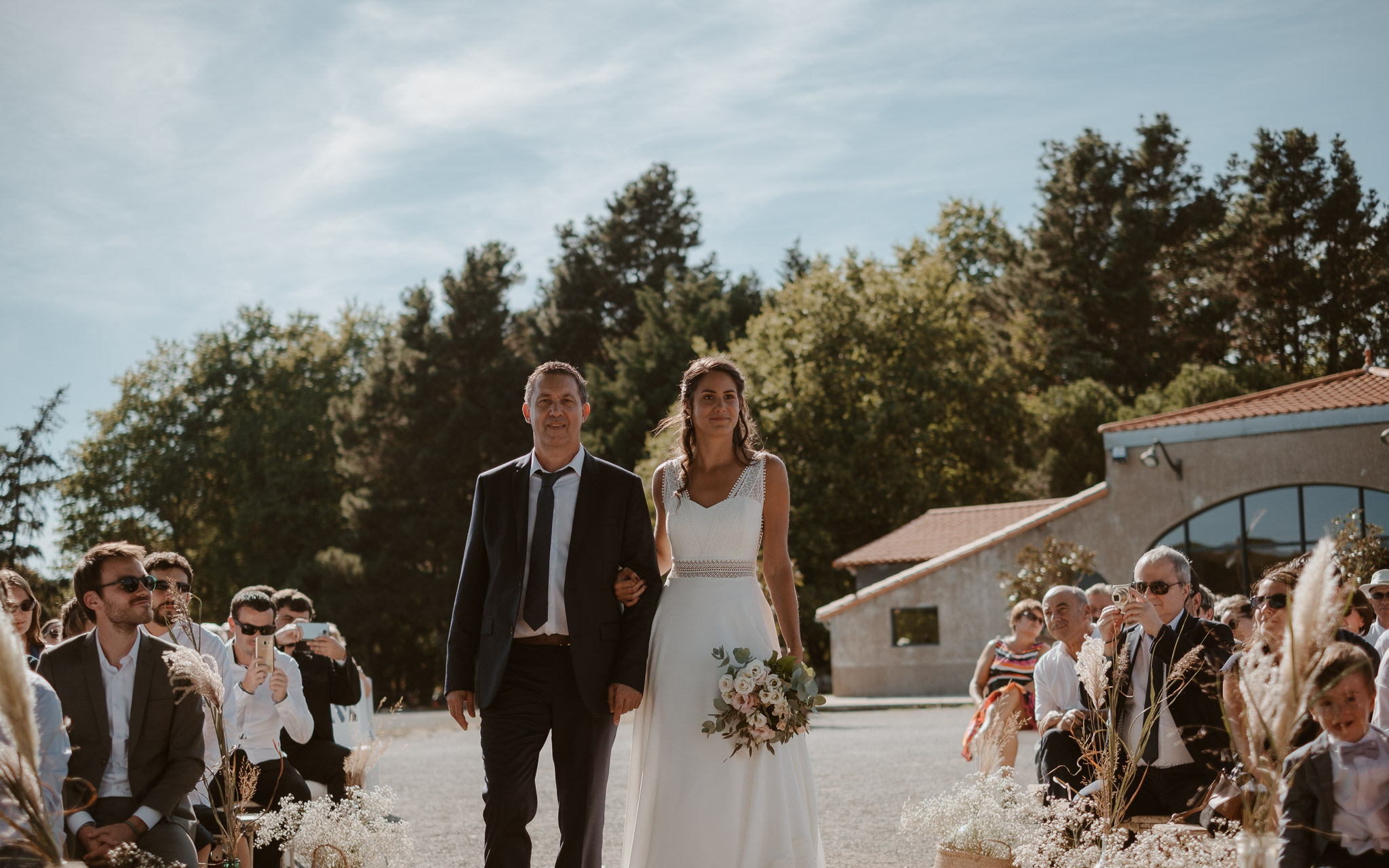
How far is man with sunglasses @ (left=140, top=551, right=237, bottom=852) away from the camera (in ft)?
20.6

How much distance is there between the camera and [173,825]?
514 cm

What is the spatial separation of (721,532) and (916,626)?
30.7 metres

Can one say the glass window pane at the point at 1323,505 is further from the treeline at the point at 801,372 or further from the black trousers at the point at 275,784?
the black trousers at the point at 275,784

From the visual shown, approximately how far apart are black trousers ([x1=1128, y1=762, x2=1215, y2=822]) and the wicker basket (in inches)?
26.7

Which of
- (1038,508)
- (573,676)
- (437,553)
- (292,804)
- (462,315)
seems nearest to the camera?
(573,676)

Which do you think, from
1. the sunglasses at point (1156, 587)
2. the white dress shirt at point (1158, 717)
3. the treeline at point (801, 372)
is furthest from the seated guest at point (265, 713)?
the treeline at point (801, 372)

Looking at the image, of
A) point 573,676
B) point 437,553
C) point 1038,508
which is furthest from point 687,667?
point 437,553

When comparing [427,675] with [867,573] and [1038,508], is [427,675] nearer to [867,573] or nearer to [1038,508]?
[867,573]

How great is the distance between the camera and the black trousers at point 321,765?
8625 millimetres

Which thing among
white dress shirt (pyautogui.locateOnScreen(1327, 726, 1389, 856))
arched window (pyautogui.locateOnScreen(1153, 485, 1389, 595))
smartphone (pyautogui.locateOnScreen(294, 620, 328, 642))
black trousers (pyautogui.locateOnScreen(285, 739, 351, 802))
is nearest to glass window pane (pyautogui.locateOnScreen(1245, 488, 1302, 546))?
arched window (pyautogui.locateOnScreen(1153, 485, 1389, 595))

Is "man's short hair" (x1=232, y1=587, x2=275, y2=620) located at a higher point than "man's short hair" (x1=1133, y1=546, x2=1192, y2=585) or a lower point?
lower

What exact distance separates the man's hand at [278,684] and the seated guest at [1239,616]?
225 inches

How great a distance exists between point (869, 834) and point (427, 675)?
4383 centimetres

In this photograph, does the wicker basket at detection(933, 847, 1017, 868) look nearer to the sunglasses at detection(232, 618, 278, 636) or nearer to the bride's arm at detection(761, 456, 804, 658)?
the bride's arm at detection(761, 456, 804, 658)
